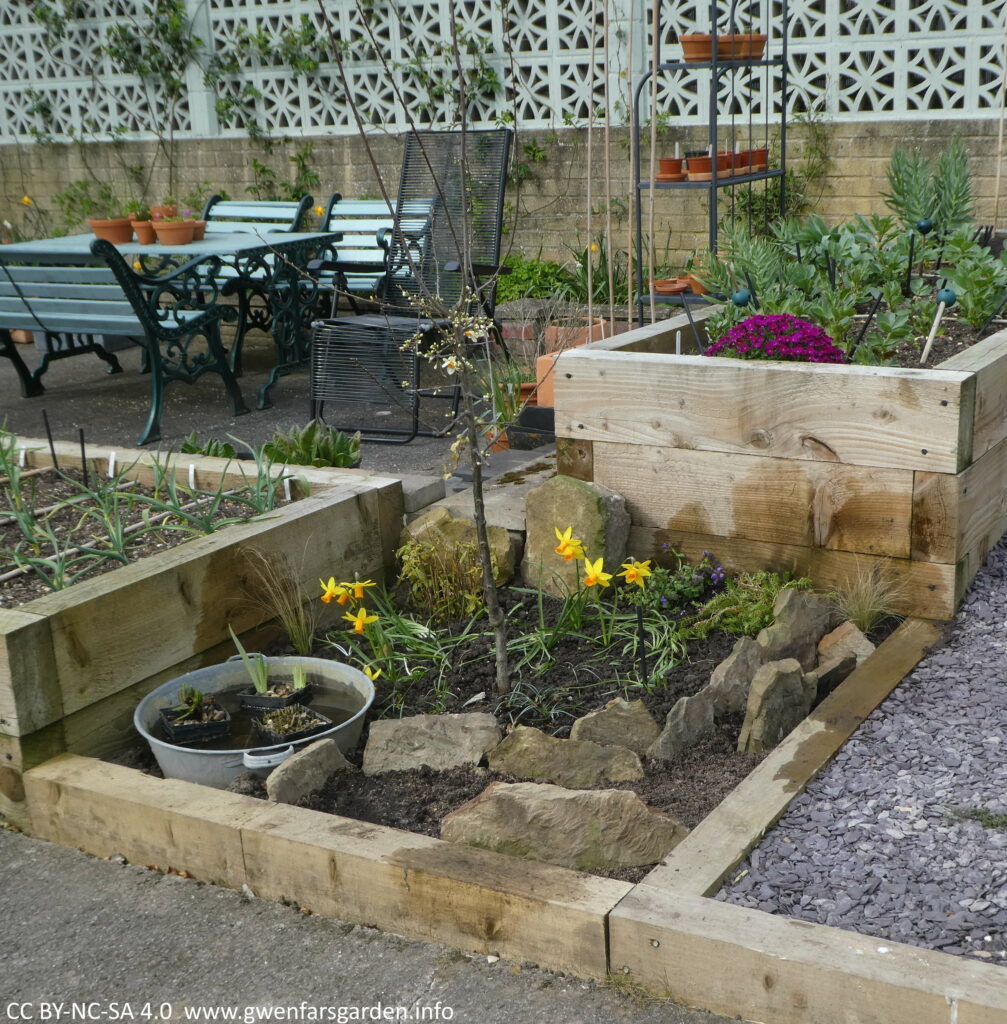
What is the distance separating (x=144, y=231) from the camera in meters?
6.54

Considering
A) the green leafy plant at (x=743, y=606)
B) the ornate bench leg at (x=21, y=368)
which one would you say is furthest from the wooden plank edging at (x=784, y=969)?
the ornate bench leg at (x=21, y=368)

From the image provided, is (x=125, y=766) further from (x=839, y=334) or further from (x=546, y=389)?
(x=546, y=389)

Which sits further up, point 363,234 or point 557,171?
point 557,171

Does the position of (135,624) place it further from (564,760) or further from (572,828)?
(572,828)

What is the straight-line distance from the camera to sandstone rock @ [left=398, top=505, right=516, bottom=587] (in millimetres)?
3578

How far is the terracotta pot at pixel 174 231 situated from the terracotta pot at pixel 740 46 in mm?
2865

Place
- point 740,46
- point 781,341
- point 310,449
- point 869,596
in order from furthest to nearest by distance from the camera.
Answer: point 740,46, point 310,449, point 781,341, point 869,596

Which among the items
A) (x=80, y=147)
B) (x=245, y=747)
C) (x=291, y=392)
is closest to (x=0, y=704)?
(x=245, y=747)

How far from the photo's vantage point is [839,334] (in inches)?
157

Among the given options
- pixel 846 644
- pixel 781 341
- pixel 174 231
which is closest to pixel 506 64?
pixel 174 231

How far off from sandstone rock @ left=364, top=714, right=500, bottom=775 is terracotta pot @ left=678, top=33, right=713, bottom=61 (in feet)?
13.0

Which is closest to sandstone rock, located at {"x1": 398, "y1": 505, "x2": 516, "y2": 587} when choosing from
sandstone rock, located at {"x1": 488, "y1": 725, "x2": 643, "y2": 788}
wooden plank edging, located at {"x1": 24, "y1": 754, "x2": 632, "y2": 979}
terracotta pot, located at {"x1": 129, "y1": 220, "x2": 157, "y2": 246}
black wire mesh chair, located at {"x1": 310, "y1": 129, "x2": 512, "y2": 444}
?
sandstone rock, located at {"x1": 488, "y1": 725, "x2": 643, "y2": 788}

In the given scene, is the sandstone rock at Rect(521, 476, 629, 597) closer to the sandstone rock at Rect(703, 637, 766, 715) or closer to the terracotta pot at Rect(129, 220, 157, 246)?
the sandstone rock at Rect(703, 637, 766, 715)

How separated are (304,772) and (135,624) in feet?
1.97
